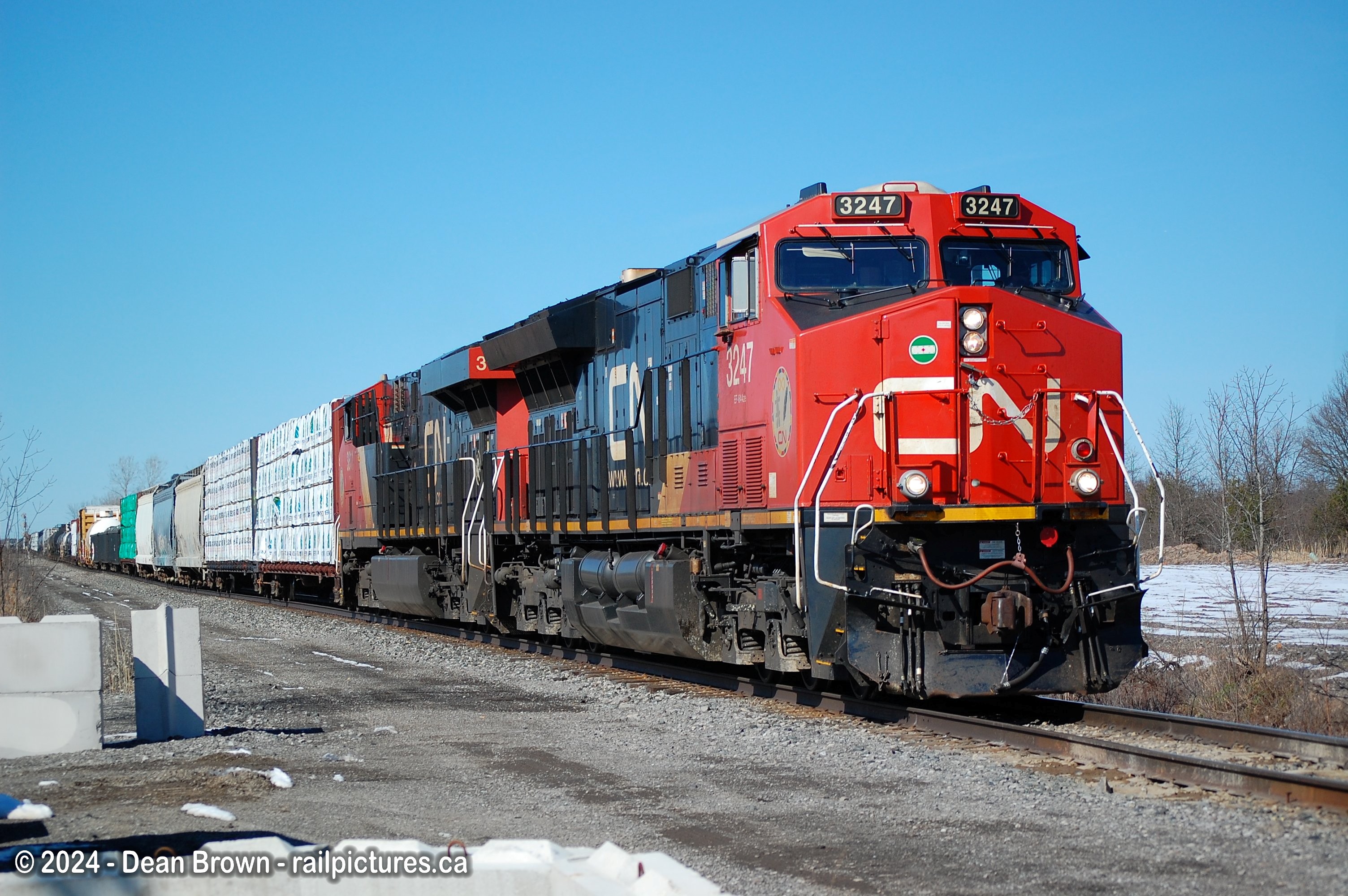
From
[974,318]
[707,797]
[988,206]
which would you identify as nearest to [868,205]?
[988,206]

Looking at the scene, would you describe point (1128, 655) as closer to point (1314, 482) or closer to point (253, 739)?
point (253, 739)

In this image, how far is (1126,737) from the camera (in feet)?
29.9

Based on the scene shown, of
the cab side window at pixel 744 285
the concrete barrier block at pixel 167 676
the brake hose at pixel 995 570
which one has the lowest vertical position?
the concrete barrier block at pixel 167 676

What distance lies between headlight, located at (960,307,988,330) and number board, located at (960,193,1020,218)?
1.05 metres

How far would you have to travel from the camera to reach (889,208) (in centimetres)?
1020

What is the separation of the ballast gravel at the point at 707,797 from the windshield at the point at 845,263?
11.5 feet

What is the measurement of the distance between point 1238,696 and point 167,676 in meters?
8.78

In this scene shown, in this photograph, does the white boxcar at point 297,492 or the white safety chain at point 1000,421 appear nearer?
the white safety chain at point 1000,421

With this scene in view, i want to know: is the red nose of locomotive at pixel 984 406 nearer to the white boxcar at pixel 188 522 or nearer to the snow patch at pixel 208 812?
the snow patch at pixel 208 812

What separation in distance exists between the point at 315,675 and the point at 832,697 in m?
6.26

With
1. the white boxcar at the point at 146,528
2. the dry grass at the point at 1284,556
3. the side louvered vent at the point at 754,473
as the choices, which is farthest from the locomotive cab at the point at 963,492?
the white boxcar at the point at 146,528

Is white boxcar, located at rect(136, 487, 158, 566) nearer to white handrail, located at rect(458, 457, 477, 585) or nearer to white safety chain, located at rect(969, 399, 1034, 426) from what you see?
white handrail, located at rect(458, 457, 477, 585)

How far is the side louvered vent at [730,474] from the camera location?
441 inches

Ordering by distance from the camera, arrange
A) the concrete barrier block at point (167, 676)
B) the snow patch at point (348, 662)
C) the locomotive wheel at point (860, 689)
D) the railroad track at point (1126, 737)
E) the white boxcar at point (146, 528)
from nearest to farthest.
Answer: the railroad track at point (1126, 737) → the concrete barrier block at point (167, 676) → the locomotive wheel at point (860, 689) → the snow patch at point (348, 662) → the white boxcar at point (146, 528)
